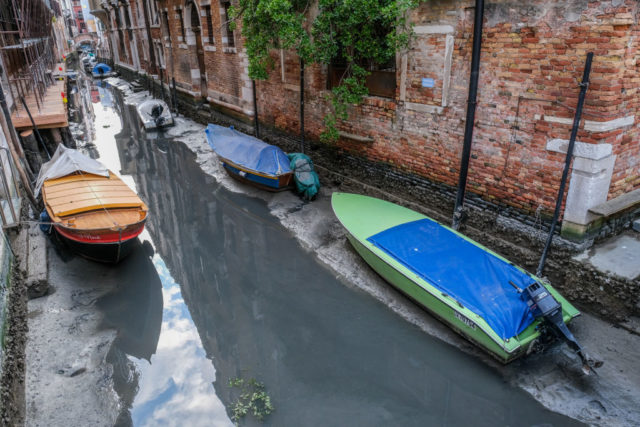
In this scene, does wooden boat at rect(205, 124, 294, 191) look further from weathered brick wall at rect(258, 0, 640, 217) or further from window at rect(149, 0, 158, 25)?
window at rect(149, 0, 158, 25)

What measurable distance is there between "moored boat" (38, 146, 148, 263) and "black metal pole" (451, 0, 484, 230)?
15.7 ft

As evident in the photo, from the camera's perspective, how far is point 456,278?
5.07 metres

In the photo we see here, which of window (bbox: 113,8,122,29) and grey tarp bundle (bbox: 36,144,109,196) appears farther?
window (bbox: 113,8,122,29)

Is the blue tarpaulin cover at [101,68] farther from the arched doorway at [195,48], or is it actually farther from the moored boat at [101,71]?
the arched doorway at [195,48]

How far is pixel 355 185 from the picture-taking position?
8688 mm

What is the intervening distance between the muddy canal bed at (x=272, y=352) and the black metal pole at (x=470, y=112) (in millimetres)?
1645

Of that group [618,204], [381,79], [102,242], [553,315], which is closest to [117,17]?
[381,79]

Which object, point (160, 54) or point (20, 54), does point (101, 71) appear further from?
point (20, 54)

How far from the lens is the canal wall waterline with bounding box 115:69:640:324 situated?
4.95 meters

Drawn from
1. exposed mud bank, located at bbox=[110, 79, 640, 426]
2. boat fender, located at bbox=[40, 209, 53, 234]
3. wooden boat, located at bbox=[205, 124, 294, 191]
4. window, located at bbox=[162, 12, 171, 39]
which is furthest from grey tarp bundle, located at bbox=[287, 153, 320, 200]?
window, located at bbox=[162, 12, 171, 39]

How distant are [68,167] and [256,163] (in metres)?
3.37

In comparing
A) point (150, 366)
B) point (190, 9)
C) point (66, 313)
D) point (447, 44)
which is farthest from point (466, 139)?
point (190, 9)

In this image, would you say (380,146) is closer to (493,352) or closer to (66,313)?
(493,352)

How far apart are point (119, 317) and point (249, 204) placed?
12.4 ft
